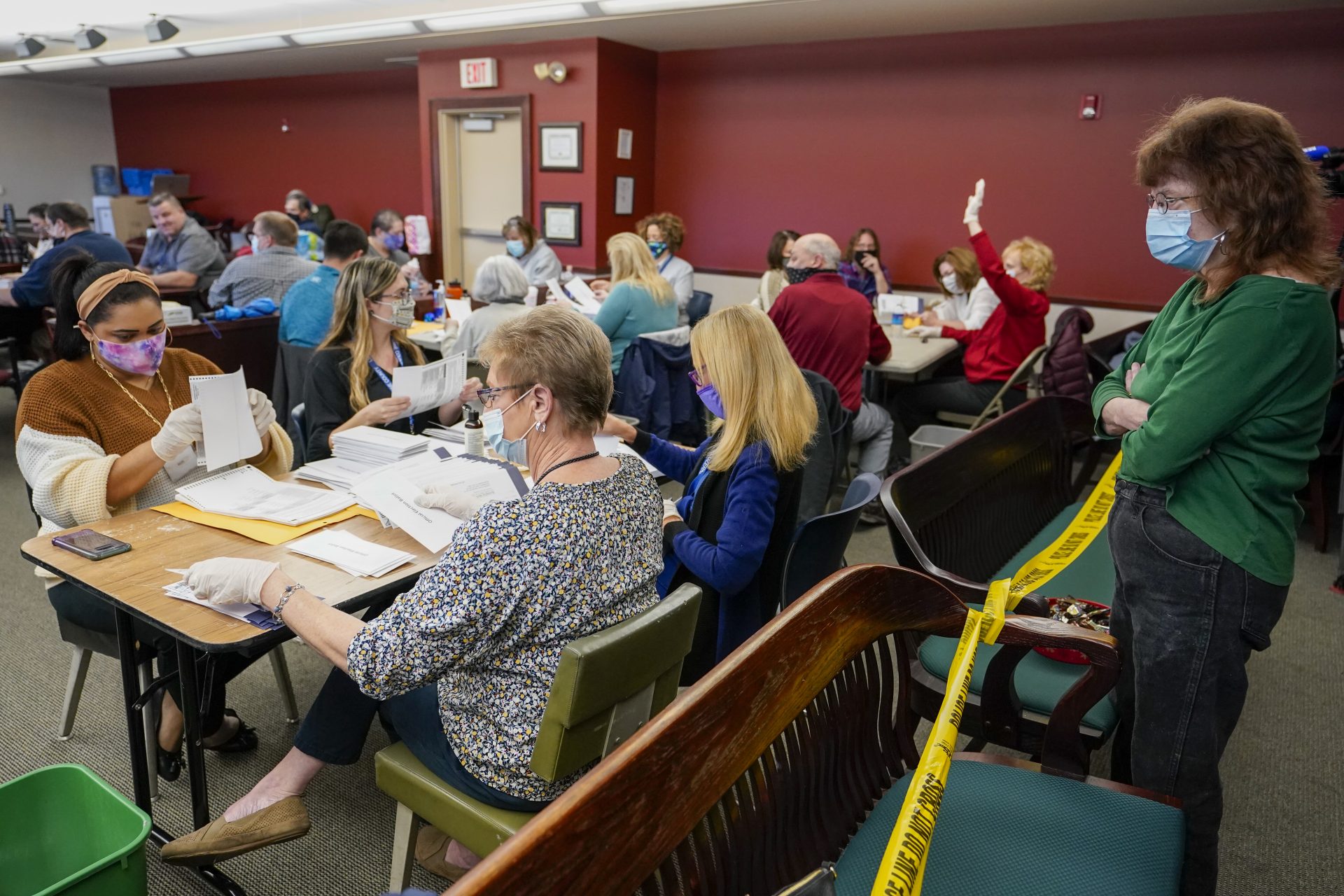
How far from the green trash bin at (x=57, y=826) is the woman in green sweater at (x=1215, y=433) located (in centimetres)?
175

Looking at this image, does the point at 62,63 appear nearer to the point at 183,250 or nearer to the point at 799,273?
the point at 183,250

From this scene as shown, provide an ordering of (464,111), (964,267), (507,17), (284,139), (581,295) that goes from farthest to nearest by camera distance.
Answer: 1. (284,139)
2. (464,111)
3. (507,17)
4. (964,267)
5. (581,295)

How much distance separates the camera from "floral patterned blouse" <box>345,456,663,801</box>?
4.37ft

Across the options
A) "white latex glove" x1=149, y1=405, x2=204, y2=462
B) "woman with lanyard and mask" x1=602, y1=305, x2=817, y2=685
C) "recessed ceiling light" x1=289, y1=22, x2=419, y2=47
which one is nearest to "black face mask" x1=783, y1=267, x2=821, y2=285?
"woman with lanyard and mask" x1=602, y1=305, x2=817, y2=685

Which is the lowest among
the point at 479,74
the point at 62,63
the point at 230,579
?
the point at 230,579

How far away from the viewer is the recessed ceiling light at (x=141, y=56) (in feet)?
27.1

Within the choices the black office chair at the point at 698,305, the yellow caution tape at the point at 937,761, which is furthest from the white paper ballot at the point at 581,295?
the yellow caution tape at the point at 937,761

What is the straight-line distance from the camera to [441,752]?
1544 mm

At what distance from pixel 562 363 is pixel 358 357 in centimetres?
154

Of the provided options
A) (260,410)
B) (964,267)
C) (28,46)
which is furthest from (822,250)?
(28,46)

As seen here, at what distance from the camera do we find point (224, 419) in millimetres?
2068

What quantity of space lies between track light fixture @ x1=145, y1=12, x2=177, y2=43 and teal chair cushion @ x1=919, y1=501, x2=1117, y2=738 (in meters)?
7.65

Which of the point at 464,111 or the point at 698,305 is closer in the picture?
the point at 698,305

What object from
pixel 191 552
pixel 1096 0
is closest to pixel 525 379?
pixel 191 552
